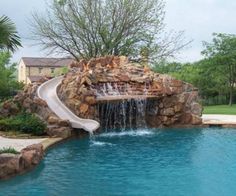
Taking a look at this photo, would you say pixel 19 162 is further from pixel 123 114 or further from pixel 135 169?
pixel 123 114

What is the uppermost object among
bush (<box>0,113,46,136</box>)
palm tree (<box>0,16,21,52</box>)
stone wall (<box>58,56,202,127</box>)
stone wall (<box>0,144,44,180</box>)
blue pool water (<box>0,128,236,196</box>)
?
palm tree (<box>0,16,21,52</box>)

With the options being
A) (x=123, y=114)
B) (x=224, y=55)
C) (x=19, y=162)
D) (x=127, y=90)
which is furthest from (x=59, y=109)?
(x=224, y=55)

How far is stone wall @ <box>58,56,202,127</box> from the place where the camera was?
16.5 m

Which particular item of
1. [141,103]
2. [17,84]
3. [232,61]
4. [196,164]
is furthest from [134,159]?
[232,61]

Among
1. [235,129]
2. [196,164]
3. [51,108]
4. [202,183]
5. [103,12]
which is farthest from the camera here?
[103,12]

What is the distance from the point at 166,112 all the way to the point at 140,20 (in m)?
9.21

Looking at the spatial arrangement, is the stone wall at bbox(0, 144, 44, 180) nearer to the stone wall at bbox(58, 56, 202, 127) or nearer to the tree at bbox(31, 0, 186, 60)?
the stone wall at bbox(58, 56, 202, 127)

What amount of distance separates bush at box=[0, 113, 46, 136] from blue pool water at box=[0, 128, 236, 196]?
1.07 metres

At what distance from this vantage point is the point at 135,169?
980cm

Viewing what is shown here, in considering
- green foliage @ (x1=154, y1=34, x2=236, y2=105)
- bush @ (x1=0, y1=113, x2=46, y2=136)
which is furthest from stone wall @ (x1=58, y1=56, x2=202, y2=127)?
green foliage @ (x1=154, y1=34, x2=236, y2=105)

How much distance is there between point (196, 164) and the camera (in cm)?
1035

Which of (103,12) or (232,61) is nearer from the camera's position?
(103,12)

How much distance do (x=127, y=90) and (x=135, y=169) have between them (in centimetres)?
843

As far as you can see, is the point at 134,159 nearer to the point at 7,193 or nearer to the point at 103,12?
the point at 7,193
